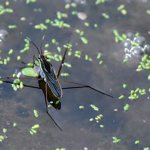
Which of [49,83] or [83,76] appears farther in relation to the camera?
[83,76]

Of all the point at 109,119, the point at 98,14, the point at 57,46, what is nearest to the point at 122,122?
the point at 109,119

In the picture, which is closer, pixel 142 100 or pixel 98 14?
pixel 142 100

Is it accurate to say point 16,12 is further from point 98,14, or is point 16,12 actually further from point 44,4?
point 98,14

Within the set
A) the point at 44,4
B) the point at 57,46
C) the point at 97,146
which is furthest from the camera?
the point at 44,4

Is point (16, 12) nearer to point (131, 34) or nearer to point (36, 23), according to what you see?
point (36, 23)

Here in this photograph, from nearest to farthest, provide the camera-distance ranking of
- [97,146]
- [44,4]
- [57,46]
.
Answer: [97,146] < [57,46] < [44,4]

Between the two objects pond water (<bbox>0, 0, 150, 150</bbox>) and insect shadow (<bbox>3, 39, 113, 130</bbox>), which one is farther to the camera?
insect shadow (<bbox>3, 39, 113, 130</bbox>)

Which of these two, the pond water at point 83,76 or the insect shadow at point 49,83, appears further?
the insect shadow at point 49,83

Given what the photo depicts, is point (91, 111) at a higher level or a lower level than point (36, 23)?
lower
